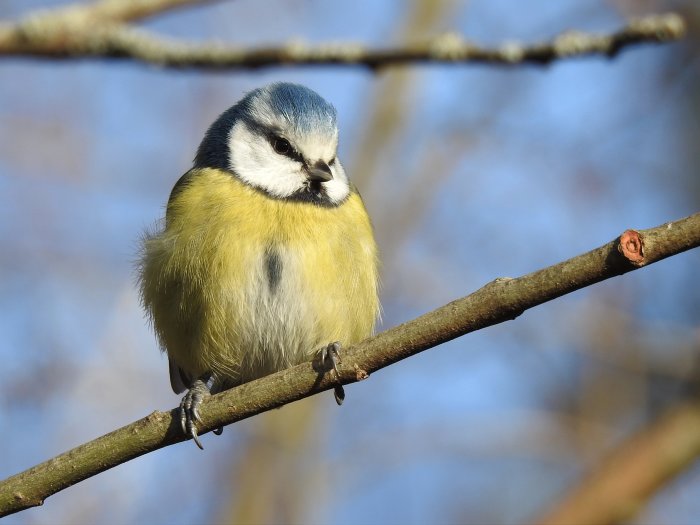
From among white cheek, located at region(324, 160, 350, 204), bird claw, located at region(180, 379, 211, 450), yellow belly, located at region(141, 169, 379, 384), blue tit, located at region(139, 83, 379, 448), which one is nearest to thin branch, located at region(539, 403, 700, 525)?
blue tit, located at region(139, 83, 379, 448)

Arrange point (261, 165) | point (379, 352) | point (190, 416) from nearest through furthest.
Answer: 1. point (379, 352)
2. point (190, 416)
3. point (261, 165)

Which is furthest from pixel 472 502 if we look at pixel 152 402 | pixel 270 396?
pixel 270 396

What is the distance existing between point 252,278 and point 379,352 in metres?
1.10

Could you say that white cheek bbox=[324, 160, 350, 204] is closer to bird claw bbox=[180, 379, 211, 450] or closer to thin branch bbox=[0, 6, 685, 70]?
bird claw bbox=[180, 379, 211, 450]

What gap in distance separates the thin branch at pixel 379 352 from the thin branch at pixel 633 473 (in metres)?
1.06

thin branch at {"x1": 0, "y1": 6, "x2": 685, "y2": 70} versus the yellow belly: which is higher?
the yellow belly

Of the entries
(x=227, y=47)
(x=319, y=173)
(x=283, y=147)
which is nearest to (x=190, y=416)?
(x=227, y=47)

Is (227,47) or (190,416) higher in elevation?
(227,47)

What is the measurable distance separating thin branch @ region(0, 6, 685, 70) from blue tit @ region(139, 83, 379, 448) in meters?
1.40

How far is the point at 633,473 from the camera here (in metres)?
3.12

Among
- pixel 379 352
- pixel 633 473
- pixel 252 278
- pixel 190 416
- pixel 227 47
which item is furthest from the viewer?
pixel 252 278

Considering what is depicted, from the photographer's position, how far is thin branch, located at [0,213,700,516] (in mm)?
2006

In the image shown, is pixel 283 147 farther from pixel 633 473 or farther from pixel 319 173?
pixel 633 473

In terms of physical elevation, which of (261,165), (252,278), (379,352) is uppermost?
(261,165)
